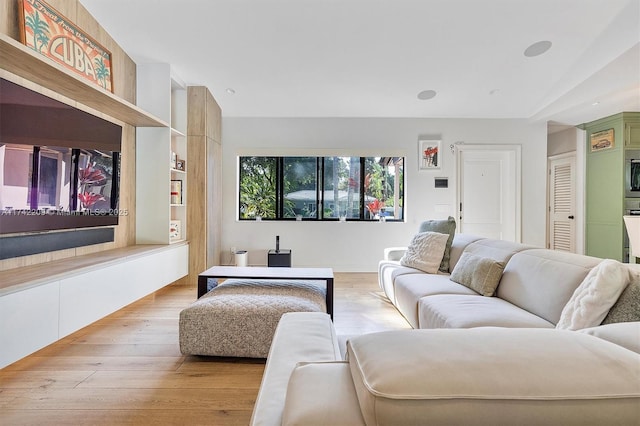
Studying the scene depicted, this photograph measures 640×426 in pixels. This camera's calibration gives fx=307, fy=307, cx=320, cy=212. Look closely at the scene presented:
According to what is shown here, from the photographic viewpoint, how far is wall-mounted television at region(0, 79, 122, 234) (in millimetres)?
2041

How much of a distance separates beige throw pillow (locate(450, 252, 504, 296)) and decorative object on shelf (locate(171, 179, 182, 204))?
3.36 meters

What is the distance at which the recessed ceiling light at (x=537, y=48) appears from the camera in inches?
132

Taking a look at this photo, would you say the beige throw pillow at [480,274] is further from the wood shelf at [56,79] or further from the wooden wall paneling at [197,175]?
the wood shelf at [56,79]

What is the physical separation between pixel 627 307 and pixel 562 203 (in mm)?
5358

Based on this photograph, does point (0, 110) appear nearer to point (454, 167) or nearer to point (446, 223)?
point (446, 223)

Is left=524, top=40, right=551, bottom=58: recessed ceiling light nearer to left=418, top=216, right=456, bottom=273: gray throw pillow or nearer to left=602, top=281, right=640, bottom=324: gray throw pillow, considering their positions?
left=418, top=216, right=456, bottom=273: gray throw pillow

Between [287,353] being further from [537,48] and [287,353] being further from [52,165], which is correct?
[537,48]

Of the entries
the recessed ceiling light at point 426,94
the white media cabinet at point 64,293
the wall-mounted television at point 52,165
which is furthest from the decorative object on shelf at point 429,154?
the wall-mounted television at point 52,165

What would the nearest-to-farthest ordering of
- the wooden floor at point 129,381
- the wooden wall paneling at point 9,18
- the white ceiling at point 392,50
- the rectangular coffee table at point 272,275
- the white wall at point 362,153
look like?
1. the wooden floor at point 129,381
2. the wooden wall paneling at point 9,18
3. the rectangular coffee table at point 272,275
4. the white ceiling at point 392,50
5. the white wall at point 362,153

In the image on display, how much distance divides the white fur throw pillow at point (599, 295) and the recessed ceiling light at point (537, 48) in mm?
3035

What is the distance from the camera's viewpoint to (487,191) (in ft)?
16.6

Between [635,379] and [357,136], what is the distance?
4739mm

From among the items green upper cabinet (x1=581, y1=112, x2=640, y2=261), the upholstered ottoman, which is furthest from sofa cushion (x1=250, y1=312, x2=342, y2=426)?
green upper cabinet (x1=581, y1=112, x2=640, y2=261)

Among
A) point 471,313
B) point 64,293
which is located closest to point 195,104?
point 64,293
